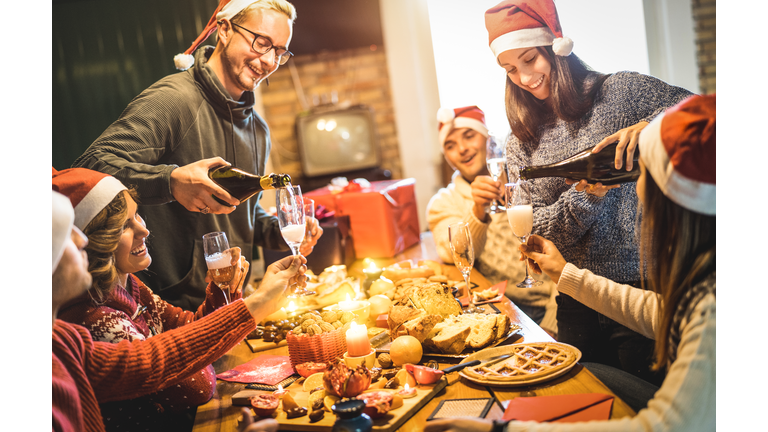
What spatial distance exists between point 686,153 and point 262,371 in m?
1.01

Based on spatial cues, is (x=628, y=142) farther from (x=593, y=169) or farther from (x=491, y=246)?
(x=491, y=246)

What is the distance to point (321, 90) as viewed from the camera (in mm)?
4855

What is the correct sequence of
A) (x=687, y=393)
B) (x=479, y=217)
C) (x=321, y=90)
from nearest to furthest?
(x=687, y=393) < (x=479, y=217) < (x=321, y=90)

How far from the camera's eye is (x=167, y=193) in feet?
4.23

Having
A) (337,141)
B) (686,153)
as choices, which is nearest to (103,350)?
(686,153)

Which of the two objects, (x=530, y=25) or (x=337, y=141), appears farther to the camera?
(x=337, y=141)

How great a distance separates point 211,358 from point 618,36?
4.93ft

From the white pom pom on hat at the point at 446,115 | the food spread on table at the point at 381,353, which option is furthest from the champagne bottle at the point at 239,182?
the white pom pom on hat at the point at 446,115

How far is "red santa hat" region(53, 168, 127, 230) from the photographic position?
941 mm

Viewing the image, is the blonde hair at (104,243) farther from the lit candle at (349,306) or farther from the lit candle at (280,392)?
the lit candle at (349,306)

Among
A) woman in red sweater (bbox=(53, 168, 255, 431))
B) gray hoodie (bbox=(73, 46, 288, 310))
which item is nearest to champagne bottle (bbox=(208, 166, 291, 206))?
gray hoodie (bbox=(73, 46, 288, 310))

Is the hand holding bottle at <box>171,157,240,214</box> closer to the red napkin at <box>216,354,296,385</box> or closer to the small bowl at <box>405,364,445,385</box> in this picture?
the red napkin at <box>216,354,296,385</box>

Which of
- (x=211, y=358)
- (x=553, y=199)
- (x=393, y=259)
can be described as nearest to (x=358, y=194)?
(x=393, y=259)
